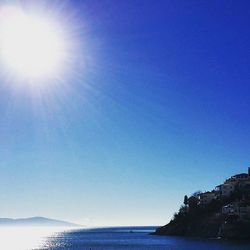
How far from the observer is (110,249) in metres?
158

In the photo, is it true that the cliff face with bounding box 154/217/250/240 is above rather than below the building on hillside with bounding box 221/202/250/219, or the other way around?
below

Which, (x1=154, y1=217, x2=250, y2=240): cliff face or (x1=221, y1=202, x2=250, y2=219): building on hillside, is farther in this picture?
(x1=221, y1=202, x2=250, y2=219): building on hillside

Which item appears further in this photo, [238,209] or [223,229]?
[238,209]

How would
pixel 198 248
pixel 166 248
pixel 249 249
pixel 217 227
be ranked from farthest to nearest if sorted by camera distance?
pixel 217 227
pixel 166 248
pixel 198 248
pixel 249 249

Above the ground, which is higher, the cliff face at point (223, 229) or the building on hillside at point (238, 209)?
the building on hillside at point (238, 209)

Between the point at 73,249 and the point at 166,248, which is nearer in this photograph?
the point at 166,248

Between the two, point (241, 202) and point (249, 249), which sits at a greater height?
point (241, 202)

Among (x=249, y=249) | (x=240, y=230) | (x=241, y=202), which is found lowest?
(x=249, y=249)

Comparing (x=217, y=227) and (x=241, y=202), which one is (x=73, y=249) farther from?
(x=241, y=202)

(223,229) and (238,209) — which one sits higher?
(238,209)

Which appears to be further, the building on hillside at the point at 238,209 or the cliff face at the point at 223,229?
the building on hillside at the point at 238,209

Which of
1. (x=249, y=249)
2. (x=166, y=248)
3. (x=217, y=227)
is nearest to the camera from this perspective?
(x=249, y=249)

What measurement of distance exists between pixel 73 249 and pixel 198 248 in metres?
50.0

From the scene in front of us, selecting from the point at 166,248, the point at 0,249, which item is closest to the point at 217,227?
the point at 166,248
